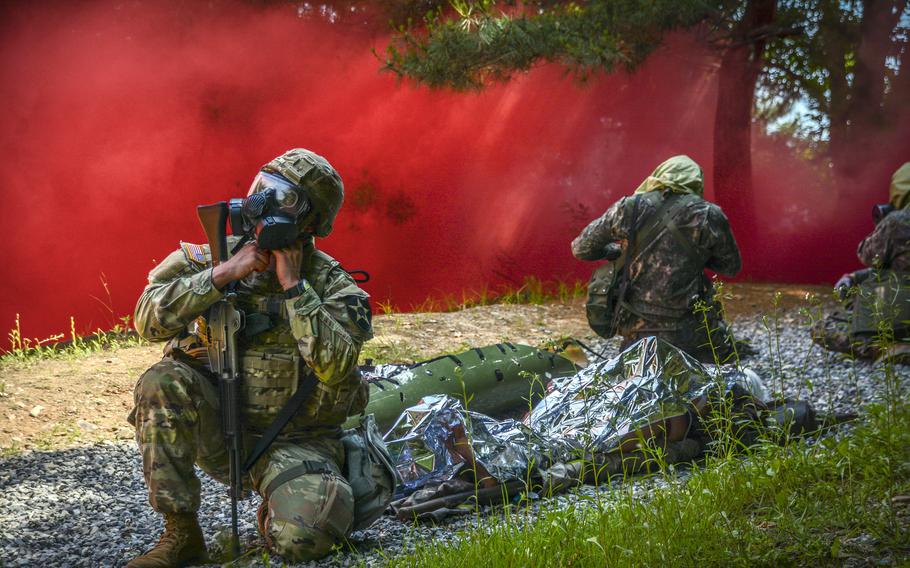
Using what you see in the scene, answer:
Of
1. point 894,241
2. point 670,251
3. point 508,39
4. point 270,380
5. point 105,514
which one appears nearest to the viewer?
point 270,380

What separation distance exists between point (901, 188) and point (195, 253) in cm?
464

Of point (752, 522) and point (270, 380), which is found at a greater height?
point (270, 380)

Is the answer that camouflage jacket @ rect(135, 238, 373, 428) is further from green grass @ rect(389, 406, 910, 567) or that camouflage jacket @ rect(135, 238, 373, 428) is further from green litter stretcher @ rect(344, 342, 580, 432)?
green litter stretcher @ rect(344, 342, 580, 432)

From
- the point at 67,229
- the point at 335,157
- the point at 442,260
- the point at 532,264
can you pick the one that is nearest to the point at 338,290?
the point at 67,229

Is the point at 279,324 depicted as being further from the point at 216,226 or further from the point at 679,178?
the point at 679,178

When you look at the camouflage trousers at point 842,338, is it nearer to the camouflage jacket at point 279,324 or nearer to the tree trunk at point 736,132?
the tree trunk at point 736,132

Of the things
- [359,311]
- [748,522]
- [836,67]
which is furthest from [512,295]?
→ [748,522]

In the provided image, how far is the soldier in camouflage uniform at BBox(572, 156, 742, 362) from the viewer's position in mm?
4973

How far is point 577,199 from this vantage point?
8.59 m

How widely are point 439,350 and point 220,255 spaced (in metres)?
3.62

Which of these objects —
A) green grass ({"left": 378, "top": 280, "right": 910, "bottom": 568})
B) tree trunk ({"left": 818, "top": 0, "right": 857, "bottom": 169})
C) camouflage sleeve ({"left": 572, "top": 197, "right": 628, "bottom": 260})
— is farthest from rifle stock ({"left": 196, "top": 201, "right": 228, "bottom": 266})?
tree trunk ({"left": 818, "top": 0, "right": 857, "bottom": 169})

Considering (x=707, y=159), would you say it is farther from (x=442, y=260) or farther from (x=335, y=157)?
(x=335, y=157)

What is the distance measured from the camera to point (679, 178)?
16.6 feet

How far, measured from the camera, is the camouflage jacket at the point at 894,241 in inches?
221
